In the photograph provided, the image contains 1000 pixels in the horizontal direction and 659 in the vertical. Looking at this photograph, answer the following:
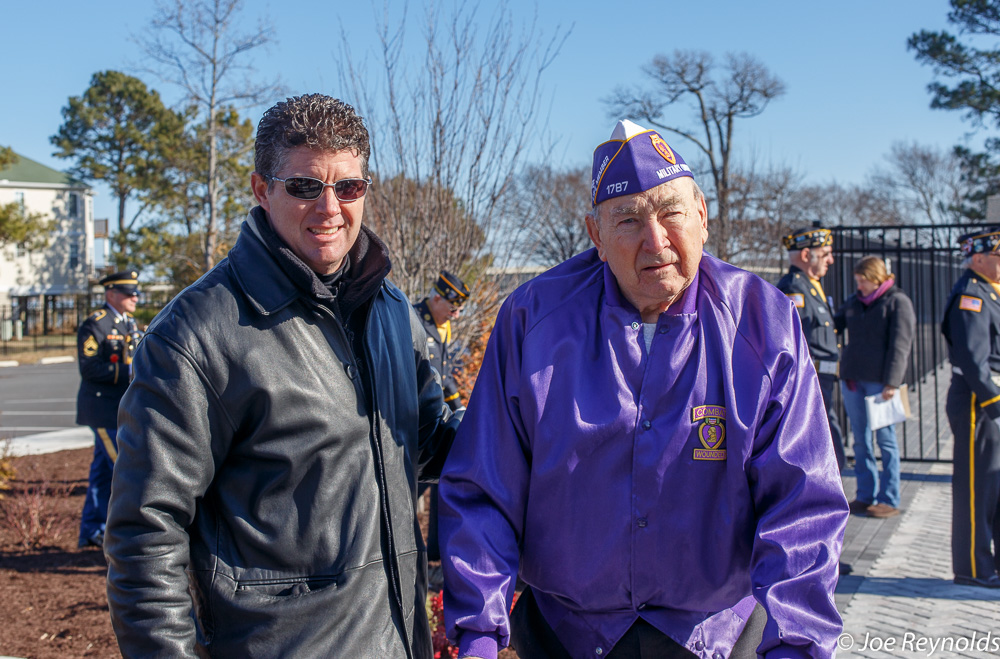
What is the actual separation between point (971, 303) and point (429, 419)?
432 cm

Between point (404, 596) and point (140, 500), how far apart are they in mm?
690

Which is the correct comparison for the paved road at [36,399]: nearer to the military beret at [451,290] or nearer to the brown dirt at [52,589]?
the brown dirt at [52,589]

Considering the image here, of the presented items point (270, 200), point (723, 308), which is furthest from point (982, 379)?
point (270, 200)

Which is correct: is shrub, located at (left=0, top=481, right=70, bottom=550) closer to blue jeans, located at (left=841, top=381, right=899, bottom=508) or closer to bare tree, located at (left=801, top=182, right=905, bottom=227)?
blue jeans, located at (left=841, top=381, right=899, bottom=508)

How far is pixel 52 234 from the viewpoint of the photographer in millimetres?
51188

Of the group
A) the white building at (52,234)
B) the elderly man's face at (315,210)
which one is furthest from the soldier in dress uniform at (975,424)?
the white building at (52,234)

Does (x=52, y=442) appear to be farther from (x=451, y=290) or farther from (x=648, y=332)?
(x=648, y=332)

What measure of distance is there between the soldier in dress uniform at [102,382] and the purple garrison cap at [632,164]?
5.52 m

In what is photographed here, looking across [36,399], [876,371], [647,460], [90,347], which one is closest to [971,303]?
[876,371]

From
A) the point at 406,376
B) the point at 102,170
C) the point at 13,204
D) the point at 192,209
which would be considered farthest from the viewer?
the point at 102,170

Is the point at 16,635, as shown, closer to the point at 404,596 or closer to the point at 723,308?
the point at 404,596

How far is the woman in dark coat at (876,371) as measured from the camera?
7.13 metres

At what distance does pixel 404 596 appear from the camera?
6.86 ft

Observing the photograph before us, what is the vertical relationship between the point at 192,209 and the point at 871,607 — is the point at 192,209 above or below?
above
